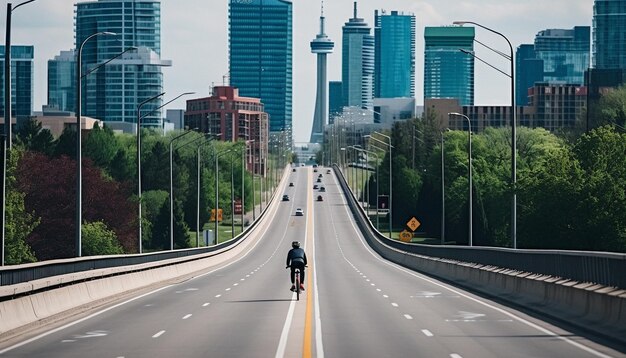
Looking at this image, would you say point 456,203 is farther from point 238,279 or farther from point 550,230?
point 238,279

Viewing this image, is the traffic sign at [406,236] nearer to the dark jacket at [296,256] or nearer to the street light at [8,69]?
the dark jacket at [296,256]

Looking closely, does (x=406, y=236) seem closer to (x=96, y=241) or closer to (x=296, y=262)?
(x=96, y=241)

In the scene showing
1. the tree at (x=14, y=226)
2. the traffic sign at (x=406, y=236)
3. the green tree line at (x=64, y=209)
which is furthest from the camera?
the traffic sign at (x=406, y=236)

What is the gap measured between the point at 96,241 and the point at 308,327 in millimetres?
80945

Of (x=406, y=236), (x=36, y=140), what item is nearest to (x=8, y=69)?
(x=406, y=236)

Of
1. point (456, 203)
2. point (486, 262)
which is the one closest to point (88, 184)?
point (456, 203)

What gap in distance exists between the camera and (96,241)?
113 metres

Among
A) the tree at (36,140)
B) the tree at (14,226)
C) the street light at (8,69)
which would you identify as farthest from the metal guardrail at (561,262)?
the tree at (36,140)

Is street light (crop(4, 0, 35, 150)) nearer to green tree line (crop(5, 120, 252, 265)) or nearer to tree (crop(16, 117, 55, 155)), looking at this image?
green tree line (crop(5, 120, 252, 265))

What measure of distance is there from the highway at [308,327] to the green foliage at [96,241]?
183ft

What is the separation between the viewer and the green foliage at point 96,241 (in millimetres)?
112688

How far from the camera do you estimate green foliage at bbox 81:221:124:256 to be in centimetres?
11269

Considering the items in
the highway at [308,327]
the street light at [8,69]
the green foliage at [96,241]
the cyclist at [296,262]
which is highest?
the street light at [8,69]

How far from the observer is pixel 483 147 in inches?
7136
